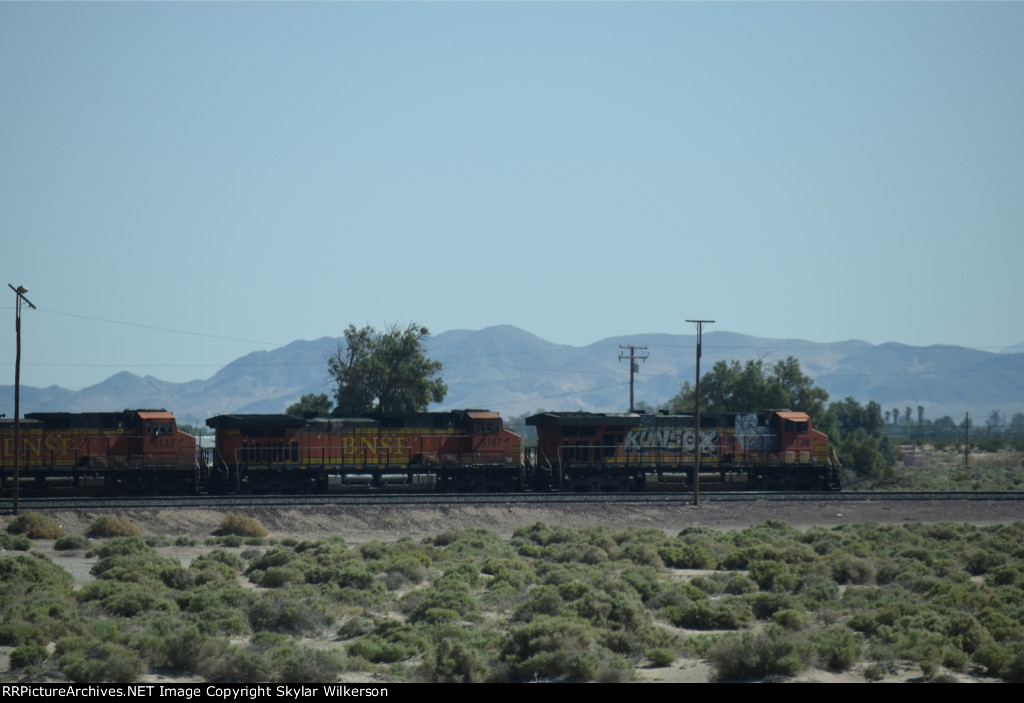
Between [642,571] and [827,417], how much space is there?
67.4 meters

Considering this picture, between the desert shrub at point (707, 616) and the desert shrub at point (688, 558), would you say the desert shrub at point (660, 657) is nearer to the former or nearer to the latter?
the desert shrub at point (707, 616)

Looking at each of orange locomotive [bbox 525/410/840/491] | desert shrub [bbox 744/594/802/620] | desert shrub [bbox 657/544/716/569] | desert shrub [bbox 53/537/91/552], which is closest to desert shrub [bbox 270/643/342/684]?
desert shrub [bbox 744/594/802/620]

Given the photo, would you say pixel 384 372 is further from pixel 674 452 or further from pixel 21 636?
pixel 21 636

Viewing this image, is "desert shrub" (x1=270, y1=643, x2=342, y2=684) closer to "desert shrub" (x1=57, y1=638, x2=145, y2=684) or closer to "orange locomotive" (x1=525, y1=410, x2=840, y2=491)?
"desert shrub" (x1=57, y1=638, x2=145, y2=684)

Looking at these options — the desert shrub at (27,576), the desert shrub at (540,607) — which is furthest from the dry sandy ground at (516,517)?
the desert shrub at (540,607)

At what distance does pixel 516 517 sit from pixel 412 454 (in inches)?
297

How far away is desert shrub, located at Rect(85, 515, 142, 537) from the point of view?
1257 inches

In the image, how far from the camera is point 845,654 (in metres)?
17.1

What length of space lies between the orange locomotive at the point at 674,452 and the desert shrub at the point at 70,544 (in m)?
21.6

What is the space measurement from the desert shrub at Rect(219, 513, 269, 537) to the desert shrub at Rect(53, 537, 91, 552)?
5103mm

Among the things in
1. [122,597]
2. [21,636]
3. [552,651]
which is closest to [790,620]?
[552,651]

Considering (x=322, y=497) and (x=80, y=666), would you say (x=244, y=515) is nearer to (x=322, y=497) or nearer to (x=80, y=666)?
(x=322, y=497)

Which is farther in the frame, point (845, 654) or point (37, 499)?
point (37, 499)
